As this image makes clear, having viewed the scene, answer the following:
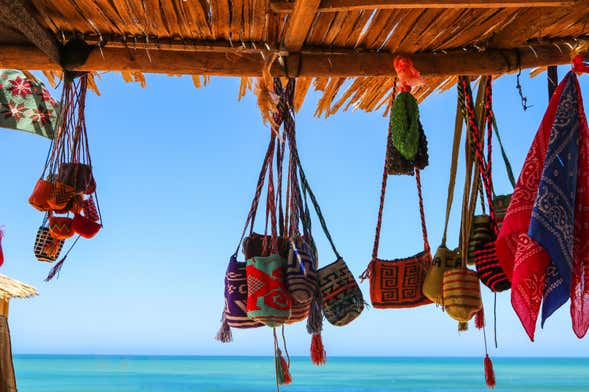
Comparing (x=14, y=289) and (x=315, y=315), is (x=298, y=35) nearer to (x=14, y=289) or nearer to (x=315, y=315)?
(x=315, y=315)

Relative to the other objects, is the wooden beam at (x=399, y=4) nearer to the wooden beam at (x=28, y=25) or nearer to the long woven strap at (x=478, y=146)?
the long woven strap at (x=478, y=146)

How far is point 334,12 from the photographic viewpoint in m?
1.73

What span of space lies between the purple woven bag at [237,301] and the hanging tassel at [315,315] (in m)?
0.15

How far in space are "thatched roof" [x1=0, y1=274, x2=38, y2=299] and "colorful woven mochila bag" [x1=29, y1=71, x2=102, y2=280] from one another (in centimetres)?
218

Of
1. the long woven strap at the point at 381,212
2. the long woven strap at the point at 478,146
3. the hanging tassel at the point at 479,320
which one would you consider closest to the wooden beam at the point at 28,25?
the long woven strap at the point at 381,212

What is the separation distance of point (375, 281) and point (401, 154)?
402 millimetres

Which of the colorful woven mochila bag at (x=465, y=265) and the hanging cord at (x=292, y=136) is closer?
the colorful woven mochila bag at (x=465, y=265)

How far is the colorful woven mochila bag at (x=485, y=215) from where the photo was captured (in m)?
1.86

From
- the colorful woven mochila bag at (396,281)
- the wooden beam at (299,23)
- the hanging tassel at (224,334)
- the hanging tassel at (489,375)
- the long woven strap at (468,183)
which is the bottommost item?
the hanging tassel at (489,375)

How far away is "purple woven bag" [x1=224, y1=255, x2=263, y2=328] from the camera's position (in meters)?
1.95

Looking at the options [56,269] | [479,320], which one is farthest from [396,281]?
[56,269]

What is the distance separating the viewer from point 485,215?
1.99 m

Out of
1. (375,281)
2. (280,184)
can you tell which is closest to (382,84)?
(280,184)

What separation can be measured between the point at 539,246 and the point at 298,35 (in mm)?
825
